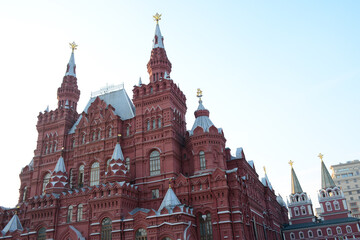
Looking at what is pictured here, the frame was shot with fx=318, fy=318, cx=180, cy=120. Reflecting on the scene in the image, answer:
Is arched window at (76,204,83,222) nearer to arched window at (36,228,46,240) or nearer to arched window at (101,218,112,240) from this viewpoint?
arched window at (101,218,112,240)

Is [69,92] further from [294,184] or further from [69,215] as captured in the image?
[294,184]

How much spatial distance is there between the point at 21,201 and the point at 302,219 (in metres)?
64.1

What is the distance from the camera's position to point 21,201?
46.1 meters

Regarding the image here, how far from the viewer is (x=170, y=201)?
31.5 m

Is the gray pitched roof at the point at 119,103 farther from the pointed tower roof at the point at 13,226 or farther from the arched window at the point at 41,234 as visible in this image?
the arched window at the point at 41,234

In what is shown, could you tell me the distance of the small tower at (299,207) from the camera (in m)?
79.4

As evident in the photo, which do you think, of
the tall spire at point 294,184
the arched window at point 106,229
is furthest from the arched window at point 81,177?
the tall spire at point 294,184

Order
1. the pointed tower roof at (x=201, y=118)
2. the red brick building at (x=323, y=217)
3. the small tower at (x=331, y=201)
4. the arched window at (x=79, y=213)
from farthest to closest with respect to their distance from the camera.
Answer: the small tower at (x=331, y=201), the red brick building at (x=323, y=217), the pointed tower roof at (x=201, y=118), the arched window at (x=79, y=213)

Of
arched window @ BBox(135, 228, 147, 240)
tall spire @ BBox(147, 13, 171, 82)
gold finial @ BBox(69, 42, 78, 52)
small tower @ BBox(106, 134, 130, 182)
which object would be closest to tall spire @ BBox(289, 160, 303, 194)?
tall spire @ BBox(147, 13, 171, 82)

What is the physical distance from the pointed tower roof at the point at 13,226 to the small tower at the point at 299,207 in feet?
212

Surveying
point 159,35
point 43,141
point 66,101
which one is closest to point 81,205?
point 43,141

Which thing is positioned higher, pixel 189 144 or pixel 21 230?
pixel 189 144

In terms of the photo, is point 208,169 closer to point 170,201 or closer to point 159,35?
point 170,201

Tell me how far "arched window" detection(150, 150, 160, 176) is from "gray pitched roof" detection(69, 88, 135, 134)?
21.9 ft
